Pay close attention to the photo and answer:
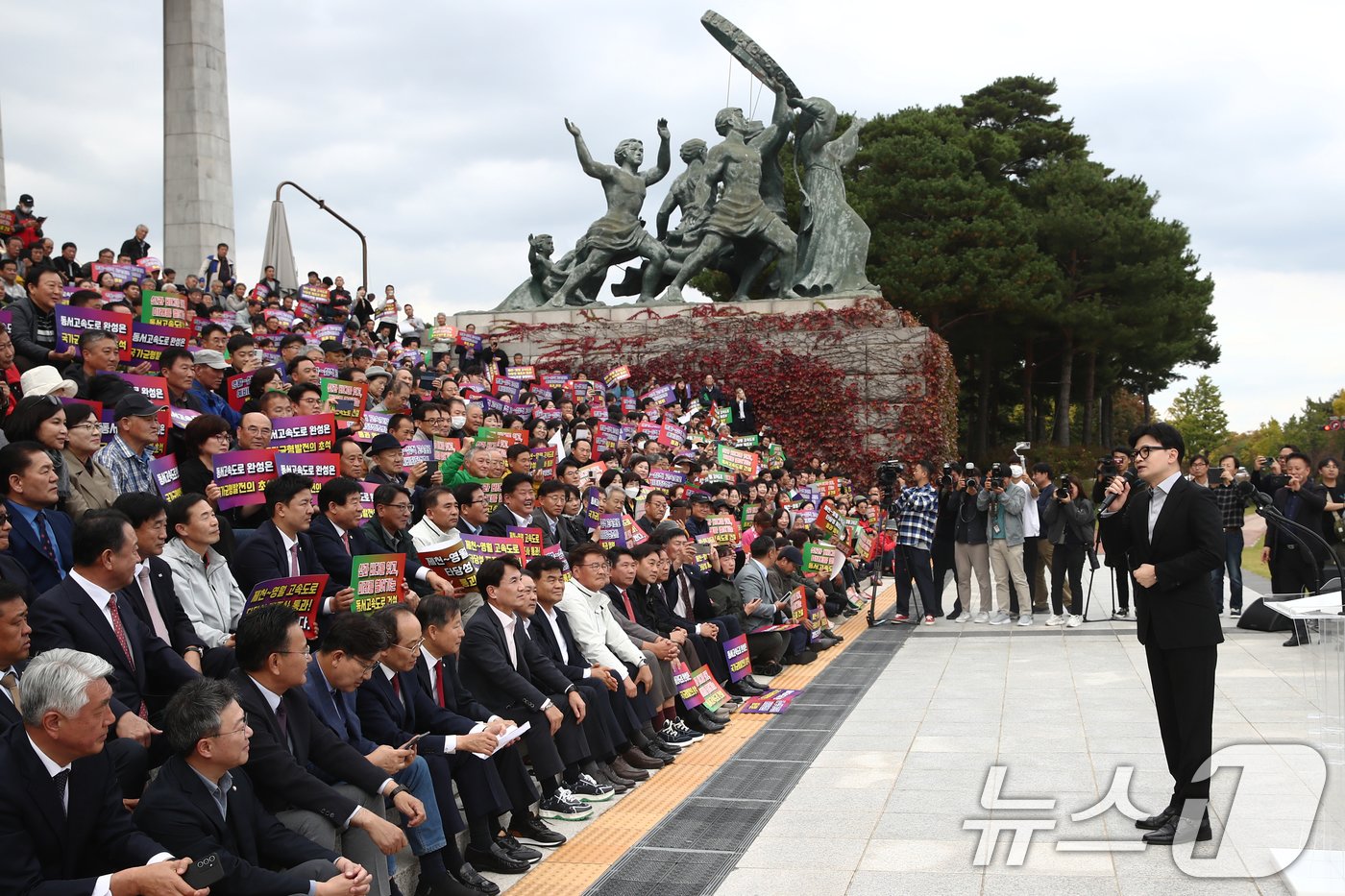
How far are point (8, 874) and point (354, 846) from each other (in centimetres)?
135

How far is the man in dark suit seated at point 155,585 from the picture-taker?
4.78 metres

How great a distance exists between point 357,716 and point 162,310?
466 cm

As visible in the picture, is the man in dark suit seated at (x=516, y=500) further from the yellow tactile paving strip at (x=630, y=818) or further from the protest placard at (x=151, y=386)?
the protest placard at (x=151, y=386)

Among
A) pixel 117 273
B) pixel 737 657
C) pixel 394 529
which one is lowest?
pixel 737 657

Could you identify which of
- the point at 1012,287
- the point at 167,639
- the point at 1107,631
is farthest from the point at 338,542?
the point at 1012,287

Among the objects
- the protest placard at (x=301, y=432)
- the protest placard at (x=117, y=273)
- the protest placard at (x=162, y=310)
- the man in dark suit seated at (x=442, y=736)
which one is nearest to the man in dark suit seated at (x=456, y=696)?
the man in dark suit seated at (x=442, y=736)

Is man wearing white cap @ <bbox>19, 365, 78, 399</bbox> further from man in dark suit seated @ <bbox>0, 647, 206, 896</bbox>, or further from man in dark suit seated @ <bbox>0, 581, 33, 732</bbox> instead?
man in dark suit seated @ <bbox>0, 647, 206, 896</bbox>

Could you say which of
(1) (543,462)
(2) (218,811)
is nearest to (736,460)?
(1) (543,462)

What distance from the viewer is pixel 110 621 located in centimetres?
443

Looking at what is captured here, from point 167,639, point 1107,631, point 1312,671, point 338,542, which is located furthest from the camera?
point 1107,631

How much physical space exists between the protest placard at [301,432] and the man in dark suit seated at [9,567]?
244 centimetres

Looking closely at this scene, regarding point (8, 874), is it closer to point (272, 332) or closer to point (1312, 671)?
point (1312, 671)

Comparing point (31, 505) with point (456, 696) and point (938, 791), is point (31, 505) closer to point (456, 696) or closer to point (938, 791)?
point (456, 696)

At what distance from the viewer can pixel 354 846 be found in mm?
4391
